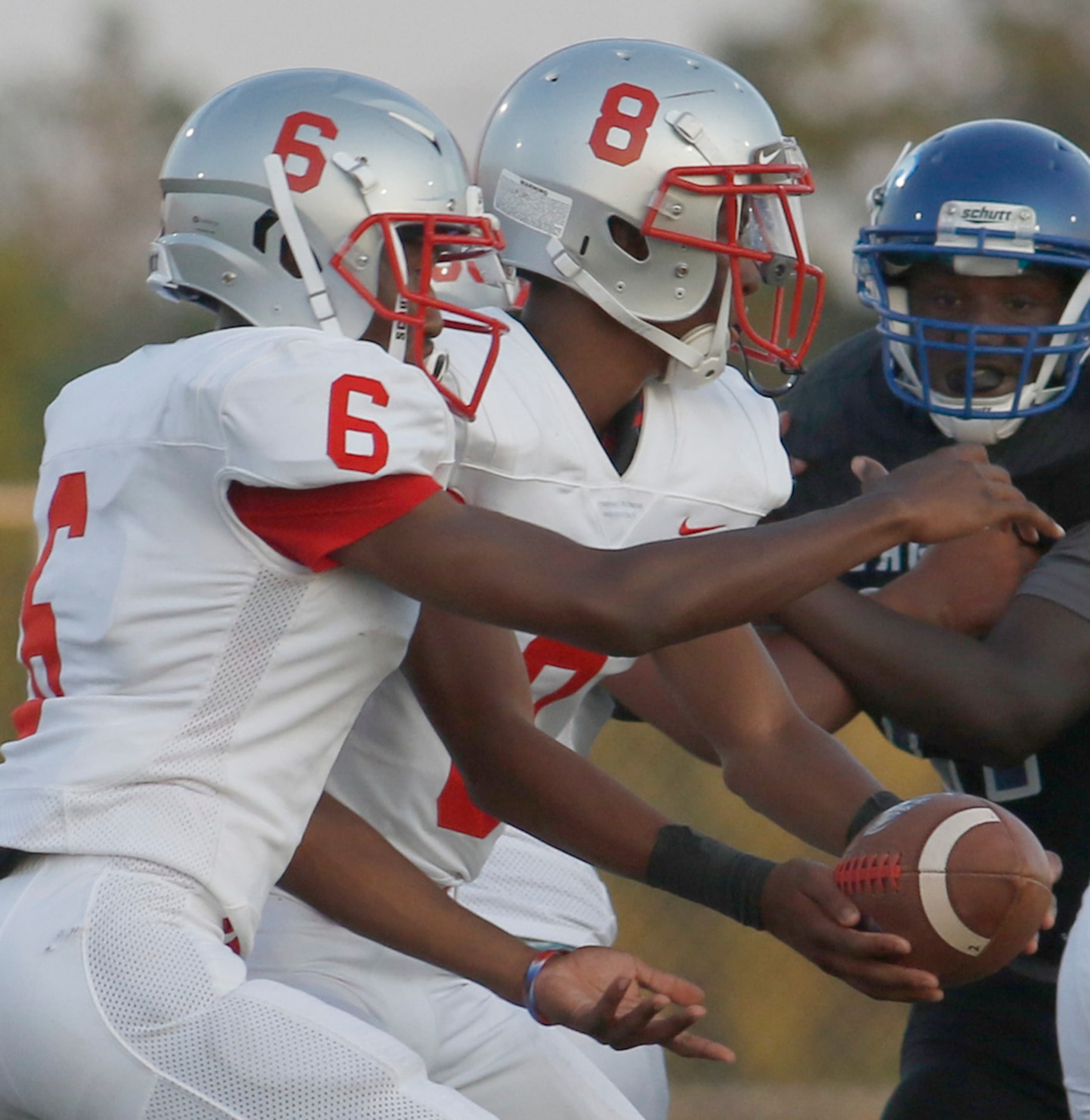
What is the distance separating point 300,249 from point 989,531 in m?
1.52

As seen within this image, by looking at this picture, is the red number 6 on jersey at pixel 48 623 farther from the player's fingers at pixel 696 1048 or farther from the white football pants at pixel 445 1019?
the player's fingers at pixel 696 1048

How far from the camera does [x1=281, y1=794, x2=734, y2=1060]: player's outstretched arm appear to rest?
105 inches

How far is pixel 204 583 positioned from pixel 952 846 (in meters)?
1.10

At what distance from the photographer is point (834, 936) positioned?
2.78 meters

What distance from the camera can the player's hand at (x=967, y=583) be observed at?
3703mm

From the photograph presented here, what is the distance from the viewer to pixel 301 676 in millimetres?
2500

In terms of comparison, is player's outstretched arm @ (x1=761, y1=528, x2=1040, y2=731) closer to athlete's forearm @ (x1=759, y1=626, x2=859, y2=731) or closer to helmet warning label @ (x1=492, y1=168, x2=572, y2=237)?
athlete's forearm @ (x1=759, y1=626, x2=859, y2=731)

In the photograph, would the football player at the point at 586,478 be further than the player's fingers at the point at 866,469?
No

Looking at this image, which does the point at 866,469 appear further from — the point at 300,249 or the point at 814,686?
the point at 300,249

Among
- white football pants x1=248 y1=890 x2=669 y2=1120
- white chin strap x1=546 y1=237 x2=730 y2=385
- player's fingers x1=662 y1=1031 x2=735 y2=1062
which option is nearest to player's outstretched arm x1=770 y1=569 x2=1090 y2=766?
white chin strap x1=546 y1=237 x2=730 y2=385

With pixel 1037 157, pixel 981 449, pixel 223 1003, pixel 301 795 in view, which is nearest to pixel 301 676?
pixel 301 795

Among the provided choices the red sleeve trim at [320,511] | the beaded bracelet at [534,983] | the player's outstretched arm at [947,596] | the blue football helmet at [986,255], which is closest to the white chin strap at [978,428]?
the blue football helmet at [986,255]

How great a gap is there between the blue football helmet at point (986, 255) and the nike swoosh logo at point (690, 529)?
713mm

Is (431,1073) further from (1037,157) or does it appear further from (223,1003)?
(1037,157)
